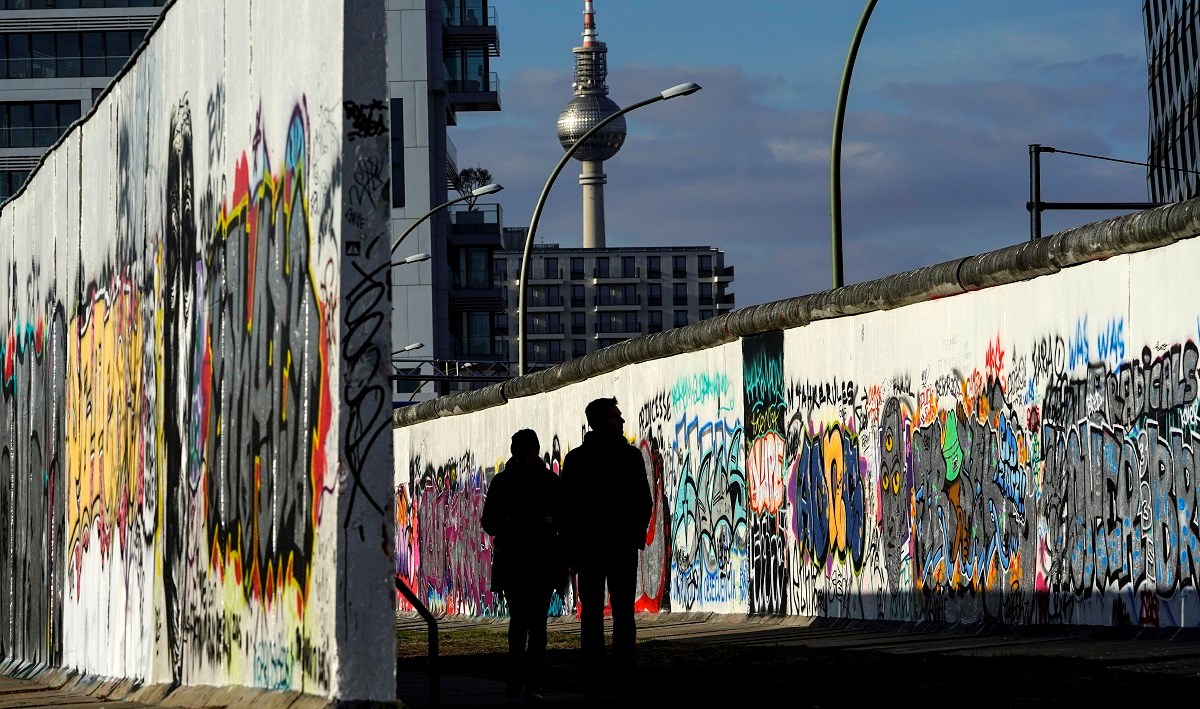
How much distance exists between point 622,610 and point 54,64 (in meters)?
80.5

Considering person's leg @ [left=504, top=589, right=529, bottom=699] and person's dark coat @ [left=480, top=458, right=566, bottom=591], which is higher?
person's dark coat @ [left=480, top=458, right=566, bottom=591]

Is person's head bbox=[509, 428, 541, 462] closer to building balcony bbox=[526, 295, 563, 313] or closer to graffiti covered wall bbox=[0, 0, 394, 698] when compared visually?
graffiti covered wall bbox=[0, 0, 394, 698]

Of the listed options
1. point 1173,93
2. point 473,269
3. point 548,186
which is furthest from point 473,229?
point 548,186

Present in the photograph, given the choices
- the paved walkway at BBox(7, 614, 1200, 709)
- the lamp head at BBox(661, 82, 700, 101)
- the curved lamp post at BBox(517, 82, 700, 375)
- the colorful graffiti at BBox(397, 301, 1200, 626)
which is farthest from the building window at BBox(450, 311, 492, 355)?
the paved walkway at BBox(7, 614, 1200, 709)

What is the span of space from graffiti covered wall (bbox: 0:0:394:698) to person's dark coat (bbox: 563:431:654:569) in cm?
184

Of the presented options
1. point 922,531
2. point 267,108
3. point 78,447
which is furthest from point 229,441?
point 922,531

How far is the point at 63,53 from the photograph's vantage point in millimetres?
86875

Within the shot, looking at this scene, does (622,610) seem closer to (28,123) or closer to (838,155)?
(838,155)

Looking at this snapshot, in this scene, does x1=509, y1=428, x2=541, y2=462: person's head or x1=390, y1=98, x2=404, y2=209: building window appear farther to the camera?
x1=390, y1=98, x2=404, y2=209: building window

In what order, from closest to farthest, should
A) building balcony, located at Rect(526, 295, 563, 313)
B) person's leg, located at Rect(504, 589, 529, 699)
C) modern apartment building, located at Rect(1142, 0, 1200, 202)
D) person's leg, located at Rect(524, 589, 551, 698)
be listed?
person's leg, located at Rect(524, 589, 551, 698)
person's leg, located at Rect(504, 589, 529, 699)
modern apartment building, located at Rect(1142, 0, 1200, 202)
building balcony, located at Rect(526, 295, 563, 313)

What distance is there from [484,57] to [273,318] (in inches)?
3430

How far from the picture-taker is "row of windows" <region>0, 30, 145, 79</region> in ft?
284

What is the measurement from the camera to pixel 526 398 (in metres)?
25.4

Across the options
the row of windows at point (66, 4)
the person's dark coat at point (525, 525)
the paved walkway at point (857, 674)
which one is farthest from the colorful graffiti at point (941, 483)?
the row of windows at point (66, 4)
